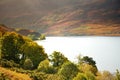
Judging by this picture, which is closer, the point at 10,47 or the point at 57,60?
the point at 10,47

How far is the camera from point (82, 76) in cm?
5281

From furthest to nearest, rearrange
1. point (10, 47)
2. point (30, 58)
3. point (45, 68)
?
point (30, 58) < point (10, 47) < point (45, 68)

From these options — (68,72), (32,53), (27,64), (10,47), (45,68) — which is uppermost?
(10,47)

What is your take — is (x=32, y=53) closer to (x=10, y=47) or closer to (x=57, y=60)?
(x=10, y=47)

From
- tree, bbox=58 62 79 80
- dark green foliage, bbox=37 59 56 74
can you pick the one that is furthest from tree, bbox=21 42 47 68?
tree, bbox=58 62 79 80

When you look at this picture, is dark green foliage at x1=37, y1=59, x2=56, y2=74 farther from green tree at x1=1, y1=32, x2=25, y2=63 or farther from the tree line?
green tree at x1=1, y1=32, x2=25, y2=63

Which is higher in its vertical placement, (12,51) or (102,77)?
(12,51)

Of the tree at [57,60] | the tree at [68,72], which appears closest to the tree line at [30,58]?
the tree at [57,60]

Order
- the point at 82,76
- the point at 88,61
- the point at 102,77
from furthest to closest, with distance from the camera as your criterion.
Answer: the point at 88,61
the point at 102,77
the point at 82,76

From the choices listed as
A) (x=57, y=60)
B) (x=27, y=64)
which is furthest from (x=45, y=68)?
(x=57, y=60)

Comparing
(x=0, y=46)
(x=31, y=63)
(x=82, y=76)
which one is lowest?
(x=82, y=76)

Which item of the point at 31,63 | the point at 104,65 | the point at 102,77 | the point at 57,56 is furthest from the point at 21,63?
the point at 104,65

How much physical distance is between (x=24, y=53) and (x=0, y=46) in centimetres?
675

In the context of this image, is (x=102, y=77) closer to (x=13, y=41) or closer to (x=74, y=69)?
(x=74, y=69)
